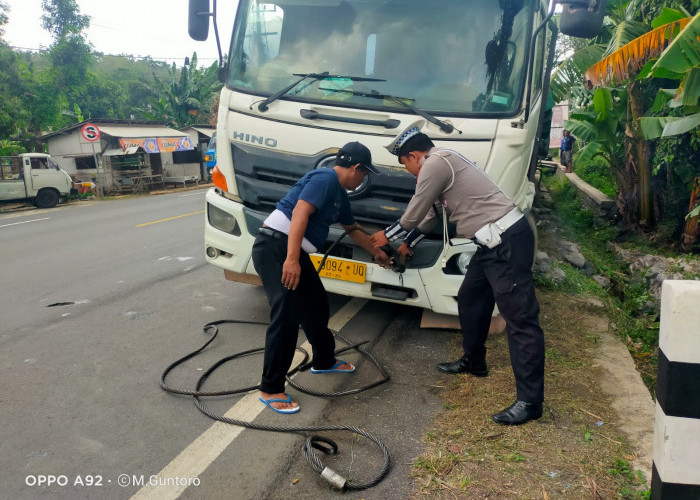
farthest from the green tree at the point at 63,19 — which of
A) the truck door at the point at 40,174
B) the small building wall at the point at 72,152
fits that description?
the truck door at the point at 40,174

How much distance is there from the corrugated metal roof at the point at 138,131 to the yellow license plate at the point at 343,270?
22.6m

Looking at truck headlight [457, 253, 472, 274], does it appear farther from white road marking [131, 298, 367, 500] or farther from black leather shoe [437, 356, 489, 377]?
white road marking [131, 298, 367, 500]

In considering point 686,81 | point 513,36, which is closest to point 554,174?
point 686,81

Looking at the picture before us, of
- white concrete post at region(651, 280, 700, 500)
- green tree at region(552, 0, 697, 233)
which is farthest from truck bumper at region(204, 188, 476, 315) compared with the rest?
green tree at region(552, 0, 697, 233)

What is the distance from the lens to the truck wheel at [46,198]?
18.5m

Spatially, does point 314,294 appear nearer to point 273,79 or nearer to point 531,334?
point 531,334

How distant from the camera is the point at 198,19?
489 cm

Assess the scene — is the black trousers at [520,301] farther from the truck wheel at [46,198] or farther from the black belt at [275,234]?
the truck wheel at [46,198]

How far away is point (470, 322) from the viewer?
12.5 ft

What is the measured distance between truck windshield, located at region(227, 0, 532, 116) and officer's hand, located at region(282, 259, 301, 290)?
64.8 inches

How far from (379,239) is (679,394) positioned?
93.8 inches

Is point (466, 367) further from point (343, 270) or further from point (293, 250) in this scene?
point (293, 250)

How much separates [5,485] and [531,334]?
111 inches

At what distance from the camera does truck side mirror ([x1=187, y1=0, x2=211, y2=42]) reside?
486 centimetres
